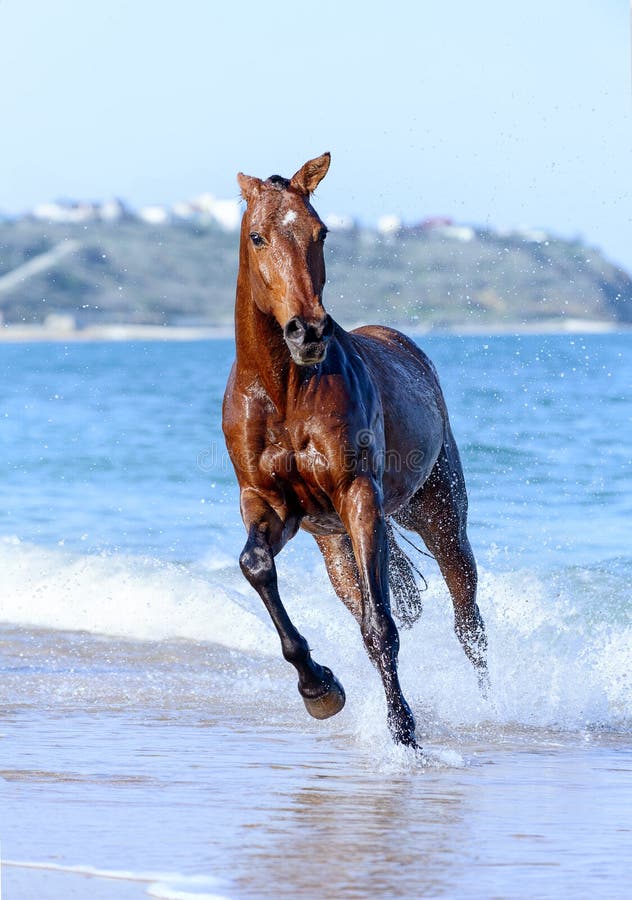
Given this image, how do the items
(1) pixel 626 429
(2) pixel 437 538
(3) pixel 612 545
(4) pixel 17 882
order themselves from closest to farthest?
(4) pixel 17 882 → (2) pixel 437 538 → (3) pixel 612 545 → (1) pixel 626 429

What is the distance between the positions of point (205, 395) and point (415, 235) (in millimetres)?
Answer: 16379

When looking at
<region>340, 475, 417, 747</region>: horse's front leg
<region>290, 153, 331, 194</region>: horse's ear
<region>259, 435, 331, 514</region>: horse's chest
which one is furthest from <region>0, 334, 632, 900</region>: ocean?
<region>290, 153, 331, 194</region>: horse's ear

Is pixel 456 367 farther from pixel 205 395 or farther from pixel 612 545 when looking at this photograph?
pixel 612 545

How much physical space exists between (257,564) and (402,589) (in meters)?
1.82

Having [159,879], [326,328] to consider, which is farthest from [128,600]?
[159,879]

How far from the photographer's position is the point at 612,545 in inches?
473

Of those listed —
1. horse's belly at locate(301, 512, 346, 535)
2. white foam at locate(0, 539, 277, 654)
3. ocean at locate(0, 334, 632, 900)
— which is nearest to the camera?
ocean at locate(0, 334, 632, 900)

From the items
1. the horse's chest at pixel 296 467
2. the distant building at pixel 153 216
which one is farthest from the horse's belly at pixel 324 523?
the distant building at pixel 153 216

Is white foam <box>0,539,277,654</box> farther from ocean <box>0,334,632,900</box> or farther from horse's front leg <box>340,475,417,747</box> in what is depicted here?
horse's front leg <box>340,475,417,747</box>

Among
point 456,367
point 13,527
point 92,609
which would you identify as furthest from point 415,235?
point 92,609

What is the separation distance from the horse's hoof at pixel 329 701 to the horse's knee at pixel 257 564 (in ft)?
1.46

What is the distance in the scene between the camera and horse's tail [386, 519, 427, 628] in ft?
23.0

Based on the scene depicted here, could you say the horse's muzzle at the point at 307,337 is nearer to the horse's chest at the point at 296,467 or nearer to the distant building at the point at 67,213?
the horse's chest at the point at 296,467

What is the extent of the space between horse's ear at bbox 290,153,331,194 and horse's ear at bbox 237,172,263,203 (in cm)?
13
